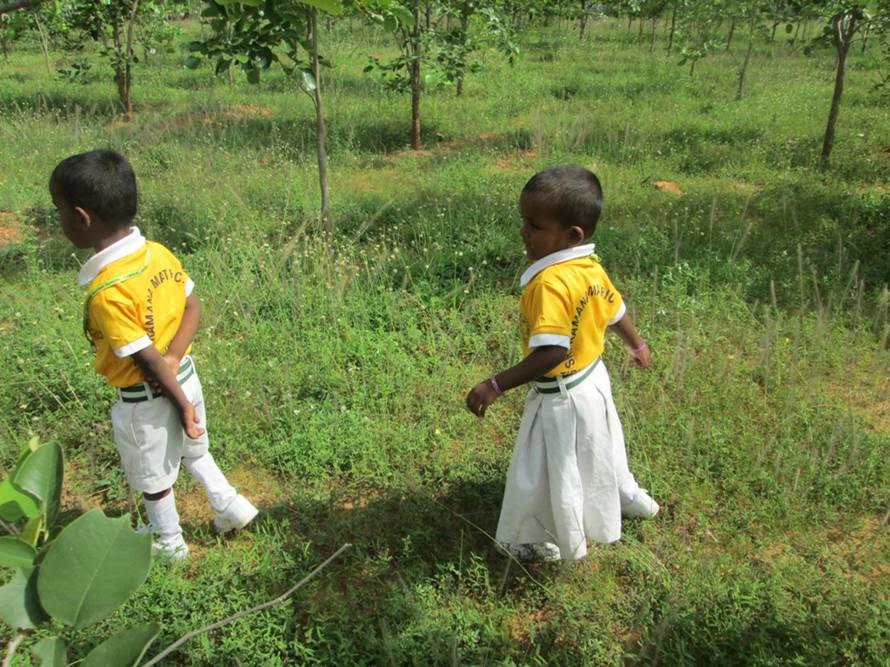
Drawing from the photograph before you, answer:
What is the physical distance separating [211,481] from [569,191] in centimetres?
170

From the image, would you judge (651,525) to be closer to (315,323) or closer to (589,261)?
(589,261)

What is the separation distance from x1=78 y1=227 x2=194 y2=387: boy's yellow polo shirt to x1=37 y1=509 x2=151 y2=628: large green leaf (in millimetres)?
1478

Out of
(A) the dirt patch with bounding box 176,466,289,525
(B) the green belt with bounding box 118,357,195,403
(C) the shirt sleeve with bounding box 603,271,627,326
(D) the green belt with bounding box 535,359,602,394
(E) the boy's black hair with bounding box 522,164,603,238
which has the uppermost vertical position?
(E) the boy's black hair with bounding box 522,164,603,238

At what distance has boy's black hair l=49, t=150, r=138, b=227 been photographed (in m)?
1.90

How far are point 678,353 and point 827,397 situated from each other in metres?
0.78

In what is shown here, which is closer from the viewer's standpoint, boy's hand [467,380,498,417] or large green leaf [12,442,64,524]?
large green leaf [12,442,64,524]

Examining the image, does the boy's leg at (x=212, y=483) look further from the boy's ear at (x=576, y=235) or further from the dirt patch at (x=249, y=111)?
the dirt patch at (x=249, y=111)

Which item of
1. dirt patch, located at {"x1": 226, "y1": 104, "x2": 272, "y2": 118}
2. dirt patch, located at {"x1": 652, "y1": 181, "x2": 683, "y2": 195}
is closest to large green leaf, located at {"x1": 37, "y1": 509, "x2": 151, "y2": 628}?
dirt patch, located at {"x1": 652, "y1": 181, "x2": 683, "y2": 195}

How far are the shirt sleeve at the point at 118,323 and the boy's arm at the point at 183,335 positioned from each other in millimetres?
171

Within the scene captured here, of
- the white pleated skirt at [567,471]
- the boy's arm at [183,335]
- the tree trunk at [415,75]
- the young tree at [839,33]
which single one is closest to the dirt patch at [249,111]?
the tree trunk at [415,75]

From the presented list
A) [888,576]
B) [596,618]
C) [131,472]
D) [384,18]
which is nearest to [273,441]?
[131,472]

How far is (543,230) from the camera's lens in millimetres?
1985

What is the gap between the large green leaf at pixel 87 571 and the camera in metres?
0.59

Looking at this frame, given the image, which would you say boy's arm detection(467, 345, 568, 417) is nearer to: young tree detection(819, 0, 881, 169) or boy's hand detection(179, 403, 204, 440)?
boy's hand detection(179, 403, 204, 440)
